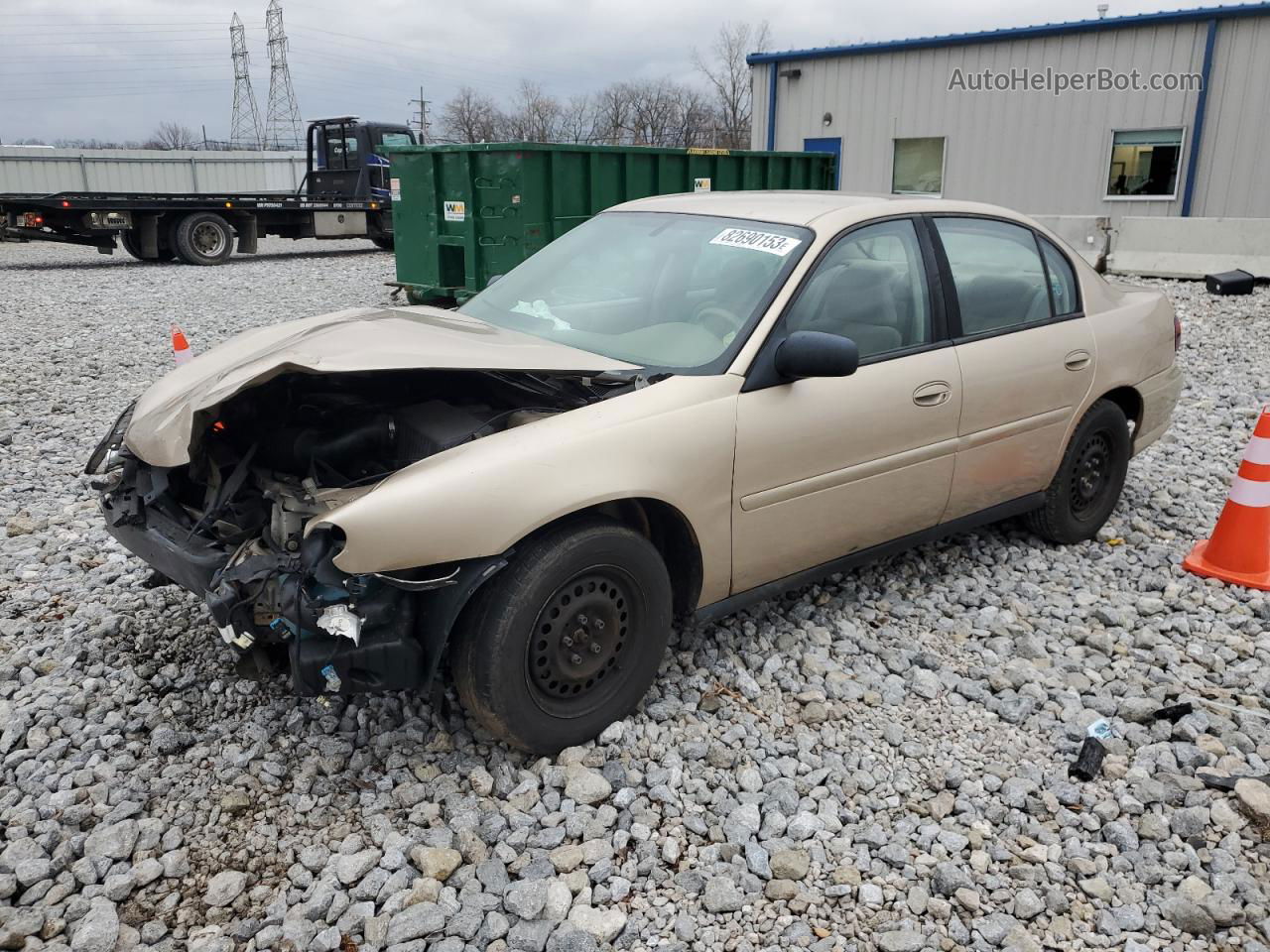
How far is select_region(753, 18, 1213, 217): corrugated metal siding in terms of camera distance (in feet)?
53.8

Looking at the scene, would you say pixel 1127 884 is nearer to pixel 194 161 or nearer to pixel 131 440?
pixel 131 440

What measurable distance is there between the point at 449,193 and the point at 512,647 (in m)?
9.57

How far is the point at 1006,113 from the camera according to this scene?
17.8 m

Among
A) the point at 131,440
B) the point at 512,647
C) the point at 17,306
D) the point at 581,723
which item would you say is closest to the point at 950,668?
the point at 581,723

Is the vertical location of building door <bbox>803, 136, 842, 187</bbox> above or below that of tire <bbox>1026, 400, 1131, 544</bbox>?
above

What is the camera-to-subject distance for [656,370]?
3.41 meters

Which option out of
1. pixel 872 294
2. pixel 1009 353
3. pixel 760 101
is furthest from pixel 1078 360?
pixel 760 101

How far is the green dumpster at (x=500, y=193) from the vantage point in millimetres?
11047

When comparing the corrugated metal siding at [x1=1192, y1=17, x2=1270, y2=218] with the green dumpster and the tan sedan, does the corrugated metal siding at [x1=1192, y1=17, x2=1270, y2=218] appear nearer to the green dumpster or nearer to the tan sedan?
the green dumpster

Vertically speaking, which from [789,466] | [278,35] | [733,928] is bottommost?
[733,928]

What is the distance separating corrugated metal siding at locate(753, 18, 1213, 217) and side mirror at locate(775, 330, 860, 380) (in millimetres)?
16128

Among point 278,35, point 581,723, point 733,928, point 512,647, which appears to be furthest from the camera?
point 278,35

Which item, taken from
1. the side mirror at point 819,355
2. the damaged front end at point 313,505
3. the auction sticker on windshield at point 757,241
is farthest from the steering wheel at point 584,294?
the side mirror at point 819,355
